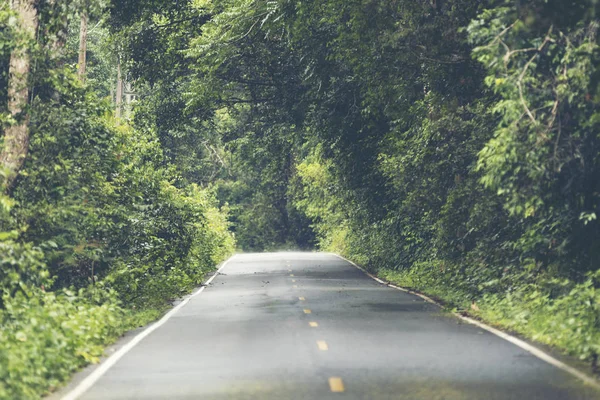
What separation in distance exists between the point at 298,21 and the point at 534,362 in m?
15.9

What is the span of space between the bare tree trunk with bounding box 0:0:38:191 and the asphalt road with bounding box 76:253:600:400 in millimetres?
4209

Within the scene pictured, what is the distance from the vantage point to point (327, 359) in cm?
1347

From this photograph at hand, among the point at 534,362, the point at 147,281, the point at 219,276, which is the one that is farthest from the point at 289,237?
the point at 534,362

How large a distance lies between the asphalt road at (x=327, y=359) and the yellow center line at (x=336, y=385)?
1 centimetres

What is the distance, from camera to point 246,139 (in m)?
45.4

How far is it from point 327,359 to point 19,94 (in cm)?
932

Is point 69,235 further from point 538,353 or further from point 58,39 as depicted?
point 538,353

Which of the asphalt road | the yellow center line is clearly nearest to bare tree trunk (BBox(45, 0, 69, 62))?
the asphalt road

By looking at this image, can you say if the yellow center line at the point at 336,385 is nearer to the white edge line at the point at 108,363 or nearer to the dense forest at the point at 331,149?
the white edge line at the point at 108,363

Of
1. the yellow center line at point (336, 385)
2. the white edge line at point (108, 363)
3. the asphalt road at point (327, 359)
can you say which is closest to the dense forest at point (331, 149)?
the white edge line at point (108, 363)

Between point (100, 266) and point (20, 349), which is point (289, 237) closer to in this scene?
point (100, 266)

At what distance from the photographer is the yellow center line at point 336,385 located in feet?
35.8

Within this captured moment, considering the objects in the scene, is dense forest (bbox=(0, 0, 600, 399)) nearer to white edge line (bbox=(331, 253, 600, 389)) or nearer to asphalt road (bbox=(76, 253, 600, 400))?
white edge line (bbox=(331, 253, 600, 389))

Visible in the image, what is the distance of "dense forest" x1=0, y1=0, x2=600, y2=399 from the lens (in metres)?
15.2
